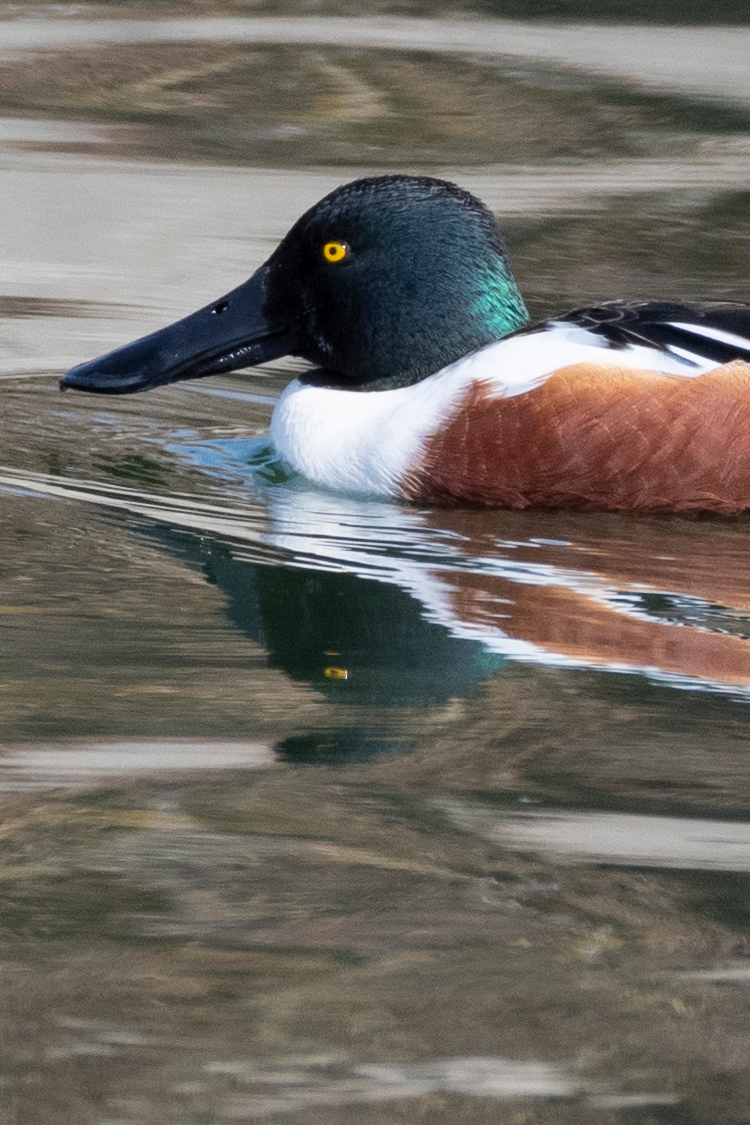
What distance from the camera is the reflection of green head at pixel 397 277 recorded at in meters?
5.50

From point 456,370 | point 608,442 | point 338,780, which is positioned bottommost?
point 338,780

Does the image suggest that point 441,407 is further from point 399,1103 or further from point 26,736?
point 399,1103

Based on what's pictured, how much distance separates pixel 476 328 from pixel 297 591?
144 cm

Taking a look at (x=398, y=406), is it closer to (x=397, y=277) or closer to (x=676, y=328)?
(x=397, y=277)

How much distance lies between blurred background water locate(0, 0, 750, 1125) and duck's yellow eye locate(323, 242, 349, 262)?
2.21 ft

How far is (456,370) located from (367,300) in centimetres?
50

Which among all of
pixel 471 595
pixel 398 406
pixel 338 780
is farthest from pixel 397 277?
pixel 338 780

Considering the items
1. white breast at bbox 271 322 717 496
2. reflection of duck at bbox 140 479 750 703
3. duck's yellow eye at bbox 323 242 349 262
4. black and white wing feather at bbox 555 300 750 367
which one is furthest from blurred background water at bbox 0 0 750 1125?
duck's yellow eye at bbox 323 242 349 262

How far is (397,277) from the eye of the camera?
554 cm

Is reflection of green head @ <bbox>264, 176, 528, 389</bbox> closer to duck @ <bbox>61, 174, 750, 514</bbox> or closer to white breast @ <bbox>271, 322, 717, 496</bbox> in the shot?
duck @ <bbox>61, 174, 750, 514</bbox>

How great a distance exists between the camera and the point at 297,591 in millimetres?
4457

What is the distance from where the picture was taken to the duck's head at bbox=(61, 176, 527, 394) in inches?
217

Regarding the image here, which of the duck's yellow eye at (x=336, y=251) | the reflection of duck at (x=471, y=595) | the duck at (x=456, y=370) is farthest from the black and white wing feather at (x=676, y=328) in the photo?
the duck's yellow eye at (x=336, y=251)

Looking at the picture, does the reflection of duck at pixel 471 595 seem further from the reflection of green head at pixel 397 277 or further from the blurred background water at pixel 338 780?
the reflection of green head at pixel 397 277
